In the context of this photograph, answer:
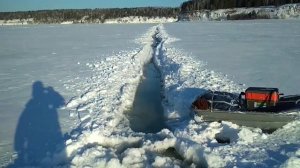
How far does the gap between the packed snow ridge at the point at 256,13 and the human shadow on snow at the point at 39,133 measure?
67622 mm

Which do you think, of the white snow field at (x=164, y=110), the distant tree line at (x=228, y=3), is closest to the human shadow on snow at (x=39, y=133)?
the white snow field at (x=164, y=110)

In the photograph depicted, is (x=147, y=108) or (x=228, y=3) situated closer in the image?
(x=147, y=108)

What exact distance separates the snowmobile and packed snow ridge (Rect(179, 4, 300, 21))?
67.0m

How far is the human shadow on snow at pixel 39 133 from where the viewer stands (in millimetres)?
6190

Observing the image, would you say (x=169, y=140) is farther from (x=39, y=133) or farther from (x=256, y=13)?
(x=256, y=13)

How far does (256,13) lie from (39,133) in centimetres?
7932

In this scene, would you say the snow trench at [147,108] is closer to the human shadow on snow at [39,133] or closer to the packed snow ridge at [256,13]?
the human shadow on snow at [39,133]

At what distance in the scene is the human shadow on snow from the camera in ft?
20.3

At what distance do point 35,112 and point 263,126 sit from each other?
5.21 m

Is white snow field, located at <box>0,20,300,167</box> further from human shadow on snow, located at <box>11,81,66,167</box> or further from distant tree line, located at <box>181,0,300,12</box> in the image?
distant tree line, located at <box>181,0,300,12</box>

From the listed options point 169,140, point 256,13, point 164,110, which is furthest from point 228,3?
point 169,140

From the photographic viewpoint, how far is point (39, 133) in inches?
288

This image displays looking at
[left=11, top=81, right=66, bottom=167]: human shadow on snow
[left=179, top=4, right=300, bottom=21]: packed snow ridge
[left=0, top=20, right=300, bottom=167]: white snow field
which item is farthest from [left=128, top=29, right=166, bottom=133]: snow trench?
[left=179, top=4, right=300, bottom=21]: packed snow ridge

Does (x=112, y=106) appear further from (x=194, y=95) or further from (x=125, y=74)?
(x=125, y=74)
